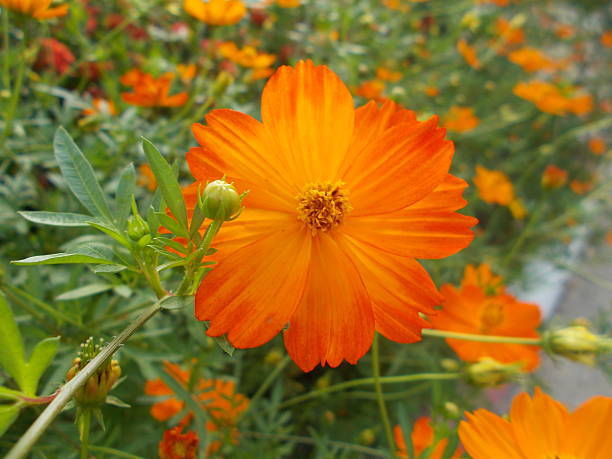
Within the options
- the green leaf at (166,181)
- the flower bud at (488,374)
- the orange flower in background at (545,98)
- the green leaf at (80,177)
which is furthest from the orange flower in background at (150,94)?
the orange flower in background at (545,98)

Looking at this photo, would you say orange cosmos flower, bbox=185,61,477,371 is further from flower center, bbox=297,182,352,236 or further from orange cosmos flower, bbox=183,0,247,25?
orange cosmos flower, bbox=183,0,247,25

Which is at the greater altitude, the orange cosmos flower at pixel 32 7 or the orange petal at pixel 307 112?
the orange cosmos flower at pixel 32 7

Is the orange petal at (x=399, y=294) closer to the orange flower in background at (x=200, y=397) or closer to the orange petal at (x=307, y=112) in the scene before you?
the orange petal at (x=307, y=112)

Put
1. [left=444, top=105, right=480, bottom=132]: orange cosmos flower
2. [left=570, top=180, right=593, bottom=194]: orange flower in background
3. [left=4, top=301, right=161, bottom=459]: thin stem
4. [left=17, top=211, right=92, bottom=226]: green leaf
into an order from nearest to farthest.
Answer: [left=4, top=301, right=161, bottom=459]: thin stem → [left=17, top=211, right=92, bottom=226]: green leaf → [left=444, top=105, right=480, bottom=132]: orange cosmos flower → [left=570, top=180, right=593, bottom=194]: orange flower in background

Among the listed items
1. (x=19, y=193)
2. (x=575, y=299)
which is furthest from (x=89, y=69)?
(x=575, y=299)

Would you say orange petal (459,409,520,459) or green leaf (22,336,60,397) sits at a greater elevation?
green leaf (22,336,60,397)

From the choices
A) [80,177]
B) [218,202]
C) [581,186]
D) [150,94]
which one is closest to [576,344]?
[218,202]

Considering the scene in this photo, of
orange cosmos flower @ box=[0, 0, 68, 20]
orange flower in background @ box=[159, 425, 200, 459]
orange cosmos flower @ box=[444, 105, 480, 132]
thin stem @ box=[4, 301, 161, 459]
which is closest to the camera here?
thin stem @ box=[4, 301, 161, 459]

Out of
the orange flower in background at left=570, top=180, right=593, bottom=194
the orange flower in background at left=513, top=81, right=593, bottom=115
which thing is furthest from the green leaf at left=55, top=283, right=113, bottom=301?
the orange flower in background at left=570, top=180, right=593, bottom=194
